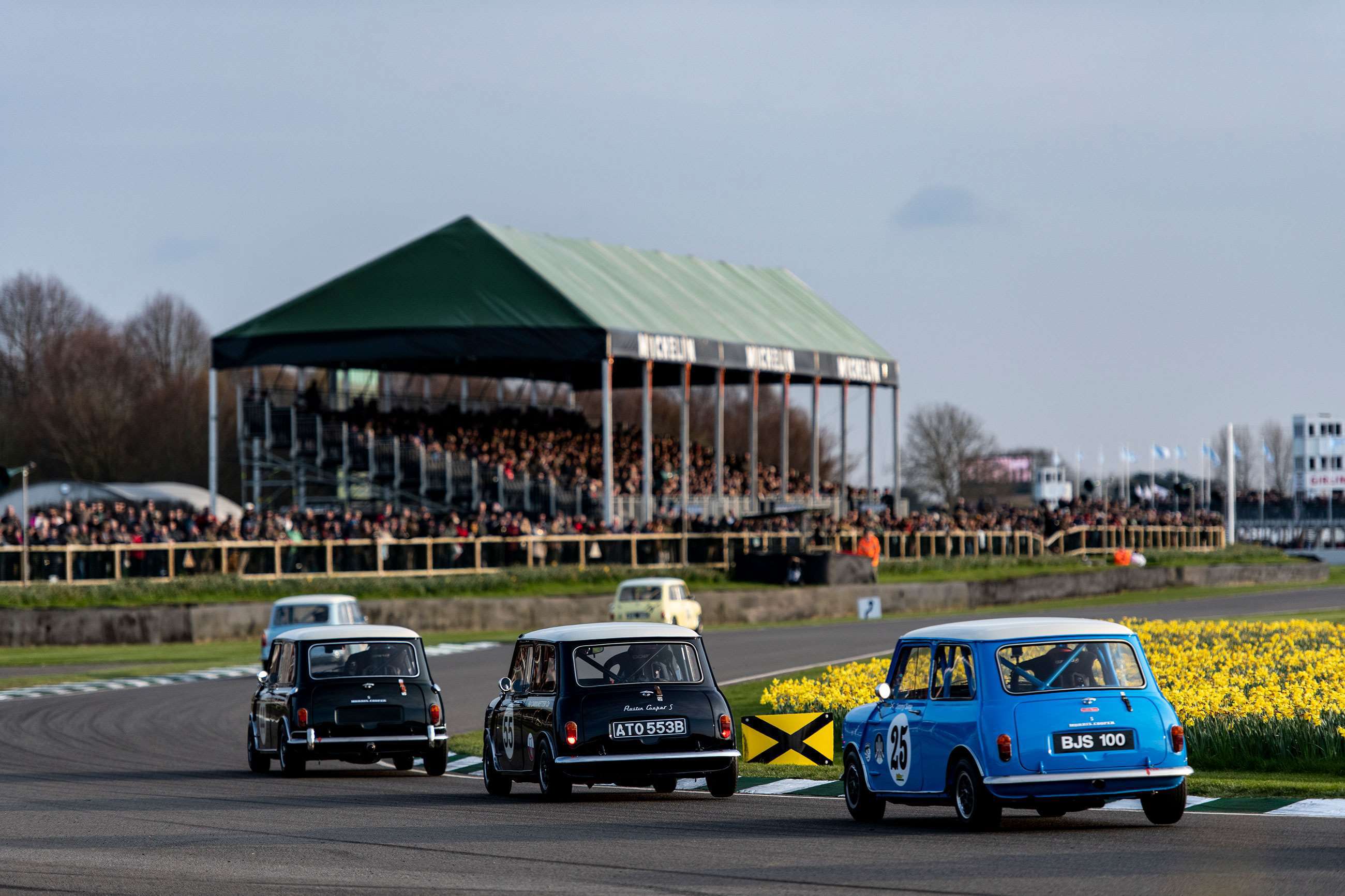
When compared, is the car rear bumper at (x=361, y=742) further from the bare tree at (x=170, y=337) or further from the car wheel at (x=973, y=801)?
the bare tree at (x=170, y=337)

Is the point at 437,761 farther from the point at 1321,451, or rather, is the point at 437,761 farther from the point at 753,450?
the point at 1321,451

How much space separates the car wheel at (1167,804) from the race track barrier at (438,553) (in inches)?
1220

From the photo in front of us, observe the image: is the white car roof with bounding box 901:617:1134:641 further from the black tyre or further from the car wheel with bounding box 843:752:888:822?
the black tyre

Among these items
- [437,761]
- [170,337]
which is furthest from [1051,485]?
[437,761]

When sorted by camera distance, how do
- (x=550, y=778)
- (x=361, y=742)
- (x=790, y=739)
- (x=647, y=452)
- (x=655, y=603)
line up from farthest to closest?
(x=647, y=452) → (x=655, y=603) → (x=361, y=742) → (x=790, y=739) → (x=550, y=778)

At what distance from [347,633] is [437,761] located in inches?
63.1

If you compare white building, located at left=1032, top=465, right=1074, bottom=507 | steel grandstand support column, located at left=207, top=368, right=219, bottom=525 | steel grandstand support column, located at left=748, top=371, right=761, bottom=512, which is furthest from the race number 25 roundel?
white building, located at left=1032, top=465, right=1074, bottom=507

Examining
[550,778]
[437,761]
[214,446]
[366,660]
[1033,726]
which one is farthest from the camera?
[214,446]

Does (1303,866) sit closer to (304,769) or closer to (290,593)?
(304,769)

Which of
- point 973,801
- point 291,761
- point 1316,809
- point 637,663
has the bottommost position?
point 291,761

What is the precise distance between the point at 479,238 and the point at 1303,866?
52.2 metres

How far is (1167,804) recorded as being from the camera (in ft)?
41.3

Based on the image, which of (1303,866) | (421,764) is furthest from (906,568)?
(1303,866)

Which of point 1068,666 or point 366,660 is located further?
point 366,660
